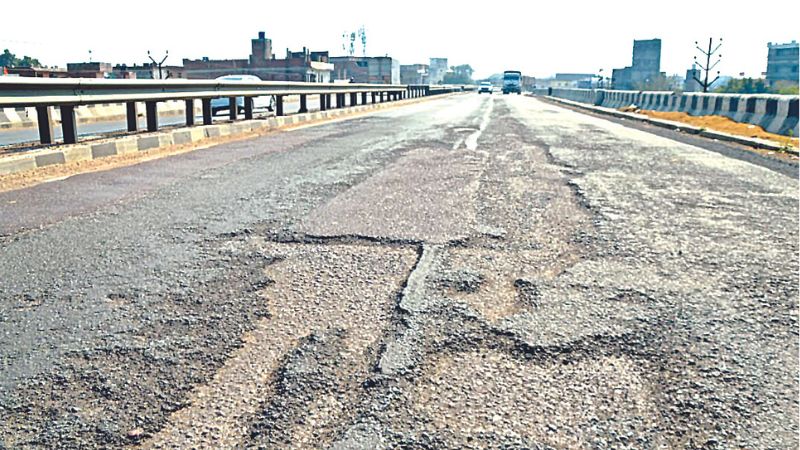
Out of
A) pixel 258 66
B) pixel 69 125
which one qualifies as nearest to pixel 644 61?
pixel 258 66

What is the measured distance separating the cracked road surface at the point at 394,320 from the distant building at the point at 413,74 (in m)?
145

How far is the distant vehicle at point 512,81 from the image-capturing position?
86312 mm

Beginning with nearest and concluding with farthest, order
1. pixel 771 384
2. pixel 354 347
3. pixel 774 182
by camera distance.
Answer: pixel 771 384 < pixel 354 347 < pixel 774 182

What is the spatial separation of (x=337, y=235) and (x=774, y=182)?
5.72 meters

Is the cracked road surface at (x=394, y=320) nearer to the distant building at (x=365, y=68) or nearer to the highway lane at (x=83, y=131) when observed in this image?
the highway lane at (x=83, y=131)

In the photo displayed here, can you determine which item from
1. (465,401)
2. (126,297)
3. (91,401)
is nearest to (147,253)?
(126,297)

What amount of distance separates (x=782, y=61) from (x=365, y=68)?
88935 millimetres

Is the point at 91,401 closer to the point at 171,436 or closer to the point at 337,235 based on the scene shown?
the point at 171,436

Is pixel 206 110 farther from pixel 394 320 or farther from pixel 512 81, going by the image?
pixel 512 81

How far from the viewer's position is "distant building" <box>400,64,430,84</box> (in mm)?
159625

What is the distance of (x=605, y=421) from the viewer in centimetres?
218

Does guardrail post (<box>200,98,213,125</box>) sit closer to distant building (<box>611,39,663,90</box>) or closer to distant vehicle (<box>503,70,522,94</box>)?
distant vehicle (<box>503,70,522,94</box>)

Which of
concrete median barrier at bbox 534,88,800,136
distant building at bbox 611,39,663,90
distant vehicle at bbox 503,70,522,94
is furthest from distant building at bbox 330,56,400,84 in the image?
concrete median barrier at bbox 534,88,800,136

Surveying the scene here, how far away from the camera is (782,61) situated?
140 metres
